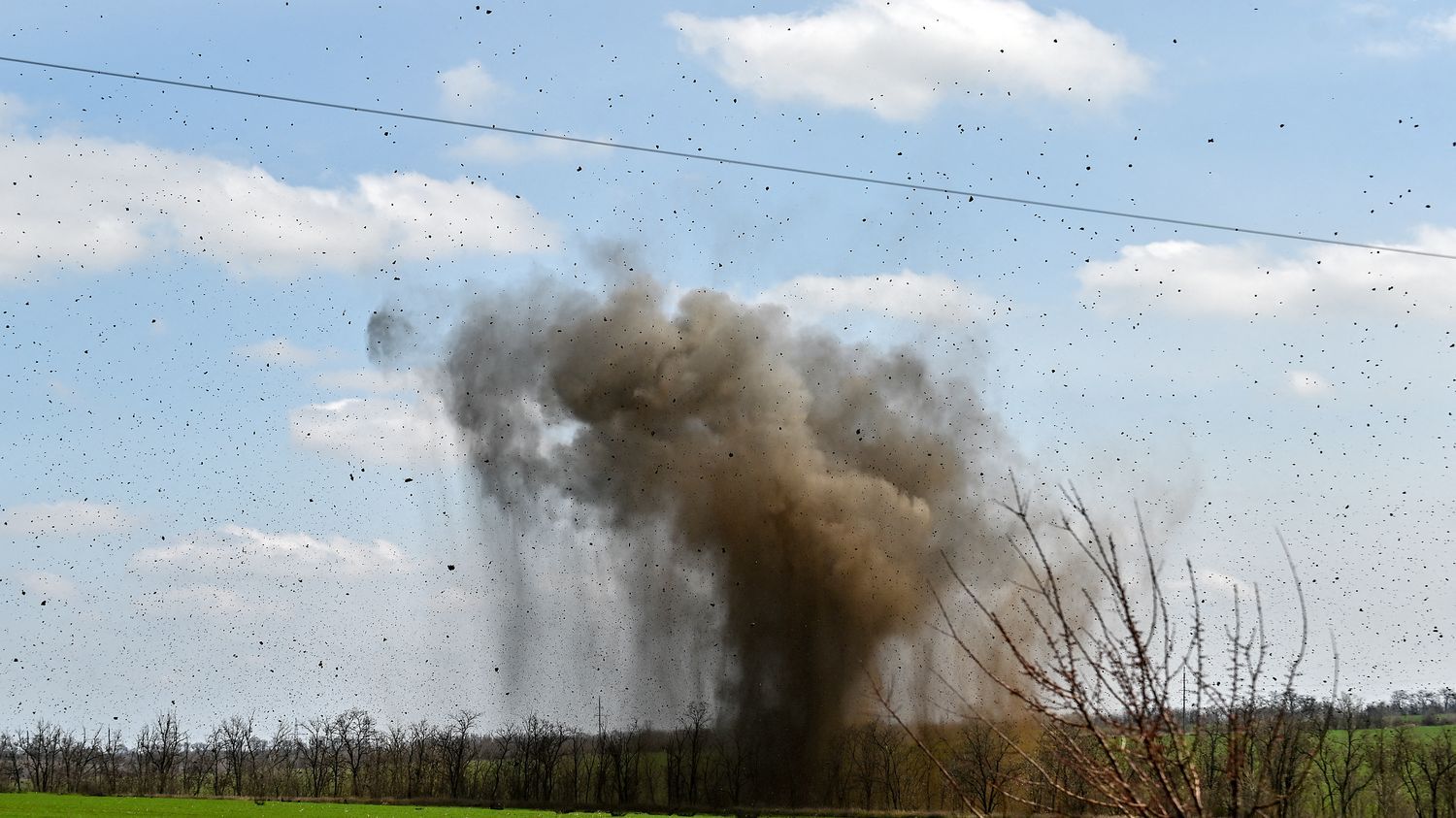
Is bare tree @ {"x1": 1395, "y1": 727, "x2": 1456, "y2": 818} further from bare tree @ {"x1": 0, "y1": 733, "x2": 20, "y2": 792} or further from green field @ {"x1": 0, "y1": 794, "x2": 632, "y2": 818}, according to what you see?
bare tree @ {"x1": 0, "y1": 733, "x2": 20, "y2": 792}

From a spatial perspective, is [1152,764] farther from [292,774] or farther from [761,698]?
[292,774]

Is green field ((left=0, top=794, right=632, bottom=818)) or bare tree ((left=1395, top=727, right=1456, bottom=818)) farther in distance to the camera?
bare tree ((left=1395, top=727, right=1456, bottom=818))

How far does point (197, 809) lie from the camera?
56.8 meters

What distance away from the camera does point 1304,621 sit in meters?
4.68

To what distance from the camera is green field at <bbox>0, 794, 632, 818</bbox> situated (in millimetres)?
51625

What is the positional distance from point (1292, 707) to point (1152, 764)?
72 cm

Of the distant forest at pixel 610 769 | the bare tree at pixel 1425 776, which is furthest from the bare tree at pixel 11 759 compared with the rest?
the bare tree at pixel 1425 776

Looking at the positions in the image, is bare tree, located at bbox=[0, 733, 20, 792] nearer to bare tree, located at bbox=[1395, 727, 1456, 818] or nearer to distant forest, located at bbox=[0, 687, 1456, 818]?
distant forest, located at bbox=[0, 687, 1456, 818]

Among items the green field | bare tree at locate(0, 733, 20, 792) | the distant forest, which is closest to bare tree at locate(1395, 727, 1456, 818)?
the distant forest

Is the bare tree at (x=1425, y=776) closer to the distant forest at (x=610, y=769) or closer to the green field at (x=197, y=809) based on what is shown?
the distant forest at (x=610, y=769)

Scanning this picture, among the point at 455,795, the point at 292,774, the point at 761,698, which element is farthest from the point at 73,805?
the point at 292,774

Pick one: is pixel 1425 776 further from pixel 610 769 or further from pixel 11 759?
pixel 11 759

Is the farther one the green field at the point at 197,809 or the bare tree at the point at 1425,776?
the bare tree at the point at 1425,776

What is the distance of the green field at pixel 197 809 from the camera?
51.6 metres
